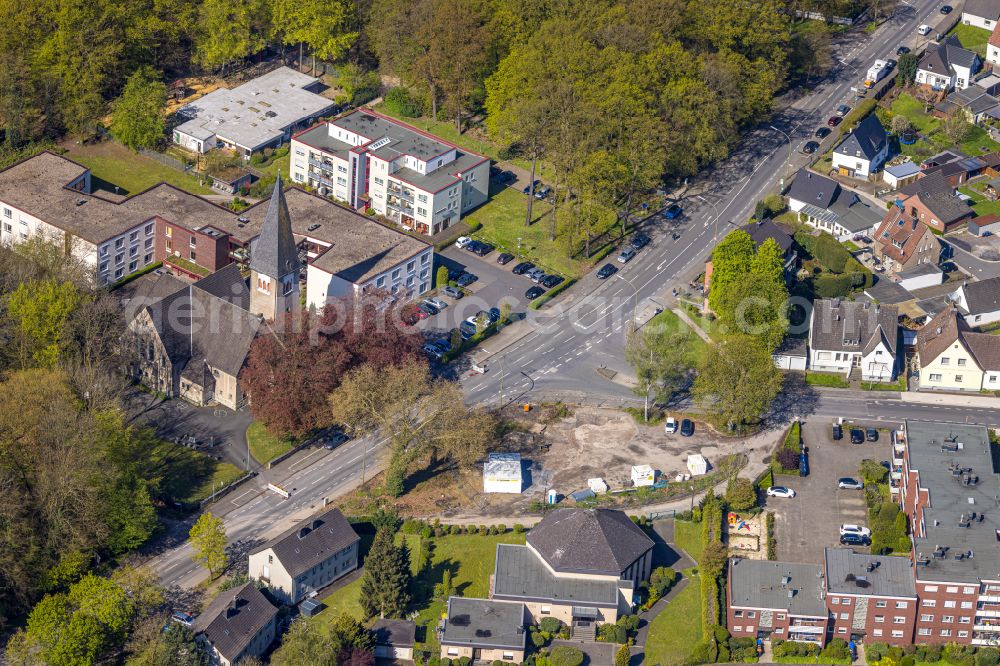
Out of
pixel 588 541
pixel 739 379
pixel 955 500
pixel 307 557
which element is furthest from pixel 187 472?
pixel 955 500

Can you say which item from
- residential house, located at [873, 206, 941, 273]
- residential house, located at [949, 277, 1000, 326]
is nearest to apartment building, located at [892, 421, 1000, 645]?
residential house, located at [949, 277, 1000, 326]

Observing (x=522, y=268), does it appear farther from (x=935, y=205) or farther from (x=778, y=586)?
(x=778, y=586)

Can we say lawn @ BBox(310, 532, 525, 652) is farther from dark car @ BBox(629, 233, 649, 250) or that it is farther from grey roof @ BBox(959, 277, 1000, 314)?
grey roof @ BBox(959, 277, 1000, 314)

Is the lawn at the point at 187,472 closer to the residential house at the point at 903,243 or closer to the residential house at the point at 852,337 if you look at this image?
the residential house at the point at 852,337

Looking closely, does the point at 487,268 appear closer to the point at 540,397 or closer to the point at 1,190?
the point at 540,397

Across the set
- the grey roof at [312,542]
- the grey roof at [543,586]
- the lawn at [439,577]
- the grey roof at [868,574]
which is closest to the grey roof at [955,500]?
the grey roof at [868,574]
